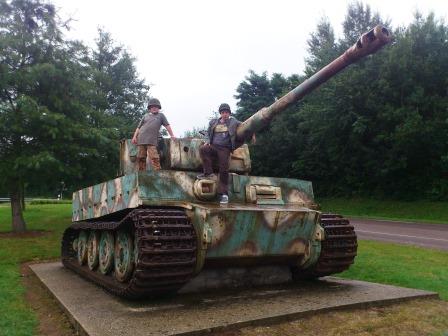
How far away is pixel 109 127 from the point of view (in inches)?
679

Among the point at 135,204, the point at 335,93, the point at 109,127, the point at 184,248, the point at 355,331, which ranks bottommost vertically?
the point at 355,331

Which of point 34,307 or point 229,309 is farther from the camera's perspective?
point 34,307

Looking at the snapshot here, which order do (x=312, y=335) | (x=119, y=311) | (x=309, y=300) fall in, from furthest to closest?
1. (x=309, y=300)
2. (x=119, y=311)
3. (x=312, y=335)

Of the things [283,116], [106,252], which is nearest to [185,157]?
[106,252]

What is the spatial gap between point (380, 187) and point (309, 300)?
22.5 metres

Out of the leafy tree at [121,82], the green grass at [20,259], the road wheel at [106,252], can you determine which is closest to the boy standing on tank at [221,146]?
the road wheel at [106,252]

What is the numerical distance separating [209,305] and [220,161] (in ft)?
6.60

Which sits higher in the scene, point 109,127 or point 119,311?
point 109,127

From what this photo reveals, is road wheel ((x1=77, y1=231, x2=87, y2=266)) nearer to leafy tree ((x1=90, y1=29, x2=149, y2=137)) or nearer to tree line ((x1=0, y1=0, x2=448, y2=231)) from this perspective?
tree line ((x1=0, y1=0, x2=448, y2=231))

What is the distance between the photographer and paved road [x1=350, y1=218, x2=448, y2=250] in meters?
14.7

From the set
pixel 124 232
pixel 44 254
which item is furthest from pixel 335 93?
pixel 124 232

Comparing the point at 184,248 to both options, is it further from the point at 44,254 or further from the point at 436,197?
the point at 436,197

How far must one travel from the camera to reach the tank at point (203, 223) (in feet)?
20.4

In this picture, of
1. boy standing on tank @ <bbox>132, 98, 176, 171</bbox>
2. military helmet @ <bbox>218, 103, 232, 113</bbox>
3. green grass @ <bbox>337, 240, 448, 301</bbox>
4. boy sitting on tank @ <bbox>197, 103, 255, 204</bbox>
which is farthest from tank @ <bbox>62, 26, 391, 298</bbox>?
green grass @ <bbox>337, 240, 448, 301</bbox>
